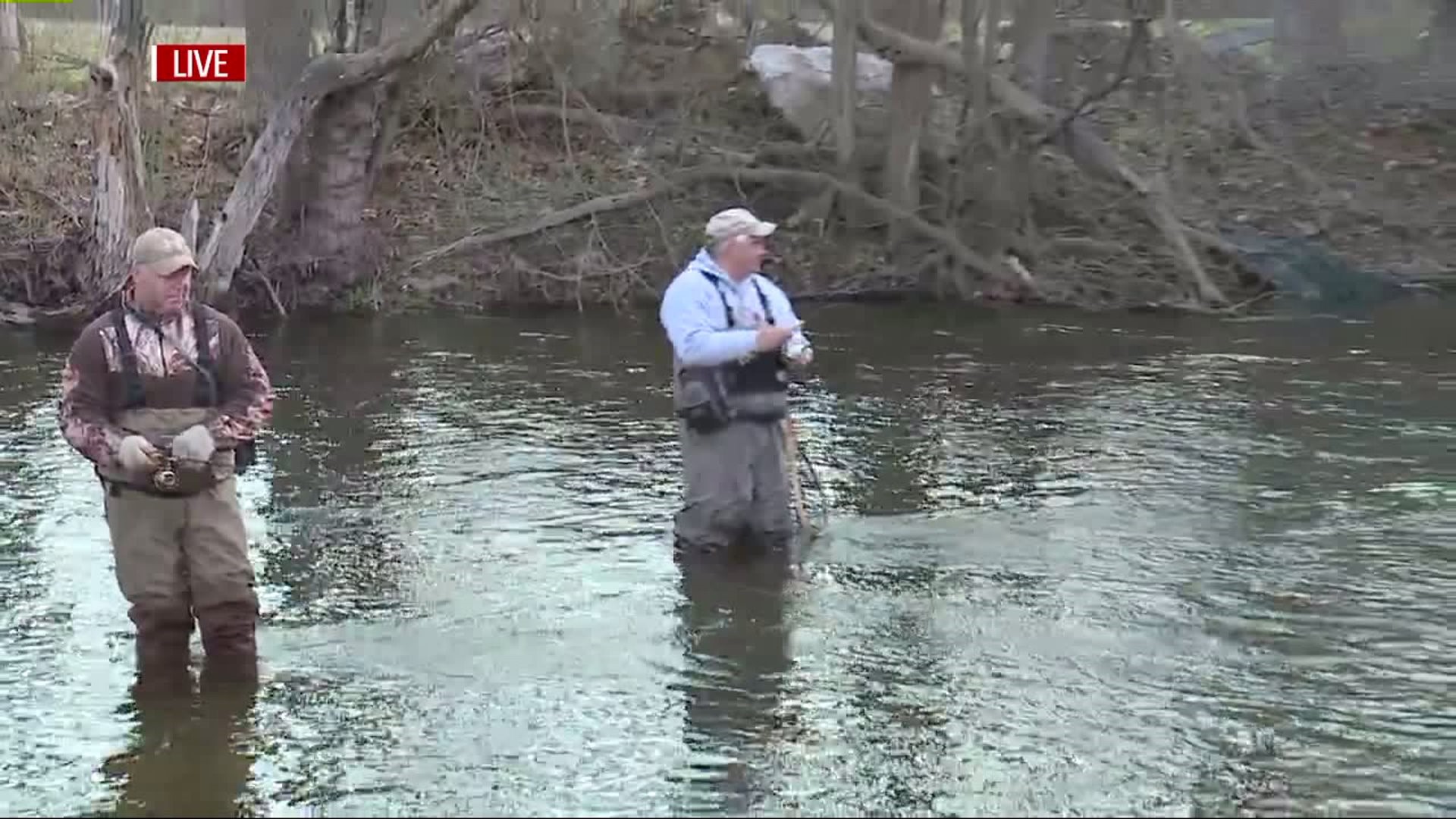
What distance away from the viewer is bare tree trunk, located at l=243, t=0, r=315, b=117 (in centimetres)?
1902

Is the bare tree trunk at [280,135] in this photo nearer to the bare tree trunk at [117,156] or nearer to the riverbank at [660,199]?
the bare tree trunk at [117,156]

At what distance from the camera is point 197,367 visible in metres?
7.02

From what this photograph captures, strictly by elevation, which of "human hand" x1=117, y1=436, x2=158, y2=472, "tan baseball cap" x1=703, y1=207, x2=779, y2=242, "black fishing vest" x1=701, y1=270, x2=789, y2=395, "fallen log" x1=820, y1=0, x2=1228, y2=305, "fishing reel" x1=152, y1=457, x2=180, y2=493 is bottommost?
"fishing reel" x1=152, y1=457, x2=180, y2=493

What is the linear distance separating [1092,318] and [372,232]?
7.33 meters

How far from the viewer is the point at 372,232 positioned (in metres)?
19.7

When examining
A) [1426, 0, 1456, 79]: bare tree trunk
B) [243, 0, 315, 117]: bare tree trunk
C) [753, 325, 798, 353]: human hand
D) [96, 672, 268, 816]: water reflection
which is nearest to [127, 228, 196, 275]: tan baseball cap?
[96, 672, 268, 816]: water reflection

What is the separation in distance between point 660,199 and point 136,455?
13246mm

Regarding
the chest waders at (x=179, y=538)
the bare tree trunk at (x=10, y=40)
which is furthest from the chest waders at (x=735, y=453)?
the bare tree trunk at (x=10, y=40)

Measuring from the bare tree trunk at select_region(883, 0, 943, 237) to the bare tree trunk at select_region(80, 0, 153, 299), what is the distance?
7292 millimetres

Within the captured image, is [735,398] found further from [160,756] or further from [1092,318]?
[1092,318]

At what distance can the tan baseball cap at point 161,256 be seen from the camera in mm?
6879

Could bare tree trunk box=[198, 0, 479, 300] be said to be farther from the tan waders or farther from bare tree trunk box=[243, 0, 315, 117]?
the tan waders

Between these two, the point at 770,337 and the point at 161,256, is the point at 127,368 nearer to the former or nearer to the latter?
the point at 161,256

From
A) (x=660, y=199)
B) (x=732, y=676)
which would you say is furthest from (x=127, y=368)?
(x=660, y=199)
